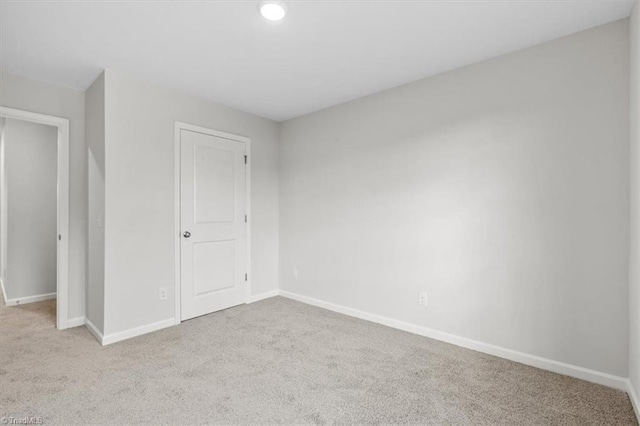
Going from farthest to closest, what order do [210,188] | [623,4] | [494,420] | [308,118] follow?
[308,118] < [210,188] < [623,4] < [494,420]

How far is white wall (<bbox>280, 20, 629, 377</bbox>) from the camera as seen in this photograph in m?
2.07

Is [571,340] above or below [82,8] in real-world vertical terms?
below

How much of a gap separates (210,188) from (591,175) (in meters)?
3.37

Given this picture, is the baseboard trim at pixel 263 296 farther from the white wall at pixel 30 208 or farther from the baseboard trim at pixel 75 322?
the white wall at pixel 30 208

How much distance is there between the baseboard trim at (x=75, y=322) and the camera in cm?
313

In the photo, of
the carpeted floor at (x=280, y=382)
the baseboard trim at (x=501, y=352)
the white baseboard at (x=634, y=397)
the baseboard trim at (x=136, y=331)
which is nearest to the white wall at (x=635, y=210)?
the white baseboard at (x=634, y=397)

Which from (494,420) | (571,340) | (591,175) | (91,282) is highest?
(591,175)

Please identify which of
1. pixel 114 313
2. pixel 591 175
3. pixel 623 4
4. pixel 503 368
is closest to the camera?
pixel 623 4

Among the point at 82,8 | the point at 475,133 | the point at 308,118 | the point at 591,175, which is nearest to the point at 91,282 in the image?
the point at 82,8

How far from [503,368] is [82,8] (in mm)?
3666

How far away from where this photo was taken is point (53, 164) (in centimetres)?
429

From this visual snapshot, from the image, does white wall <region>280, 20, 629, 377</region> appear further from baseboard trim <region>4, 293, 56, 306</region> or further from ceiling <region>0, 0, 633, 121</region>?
baseboard trim <region>4, 293, 56, 306</region>

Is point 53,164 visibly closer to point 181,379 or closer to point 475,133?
point 181,379

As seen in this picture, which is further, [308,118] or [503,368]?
[308,118]
